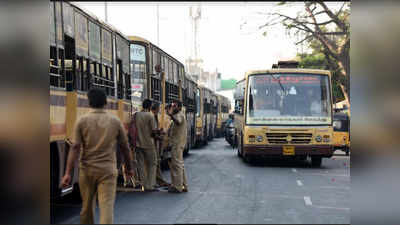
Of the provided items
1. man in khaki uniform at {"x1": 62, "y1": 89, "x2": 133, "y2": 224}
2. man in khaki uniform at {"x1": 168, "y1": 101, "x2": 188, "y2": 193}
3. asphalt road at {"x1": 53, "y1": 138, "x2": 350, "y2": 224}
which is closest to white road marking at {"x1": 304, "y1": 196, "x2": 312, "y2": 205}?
asphalt road at {"x1": 53, "y1": 138, "x2": 350, "y2": 224}

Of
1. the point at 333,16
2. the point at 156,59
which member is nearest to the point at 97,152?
the point at 156,59

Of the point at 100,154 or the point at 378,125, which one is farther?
the point at 100,154

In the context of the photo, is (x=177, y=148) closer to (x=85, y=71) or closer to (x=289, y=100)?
(x=85, y=71)

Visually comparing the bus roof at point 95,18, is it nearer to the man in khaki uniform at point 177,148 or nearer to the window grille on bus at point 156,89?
the man in khaki uniform at point 177,148

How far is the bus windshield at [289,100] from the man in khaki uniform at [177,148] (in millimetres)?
6029

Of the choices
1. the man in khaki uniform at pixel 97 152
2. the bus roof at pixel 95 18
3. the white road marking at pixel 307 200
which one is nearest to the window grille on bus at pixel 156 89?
the bus roof at pixel 95 18

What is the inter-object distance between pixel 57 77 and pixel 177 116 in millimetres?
3669

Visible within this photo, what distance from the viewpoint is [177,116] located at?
38.2 feet

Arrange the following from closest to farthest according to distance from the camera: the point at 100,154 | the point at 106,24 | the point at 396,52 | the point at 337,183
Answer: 1. the point at 396,52
2. the point at 100,154
3. the point at 106,24
4. the point at 337,183

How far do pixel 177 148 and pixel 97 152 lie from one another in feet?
17.3

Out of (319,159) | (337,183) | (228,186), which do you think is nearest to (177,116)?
(228,186)

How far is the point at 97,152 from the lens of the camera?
21.6ft

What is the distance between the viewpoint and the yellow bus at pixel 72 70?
8.24m

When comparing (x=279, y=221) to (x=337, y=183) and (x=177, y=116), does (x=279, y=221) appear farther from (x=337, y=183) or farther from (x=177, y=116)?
(x=337, y=183)
